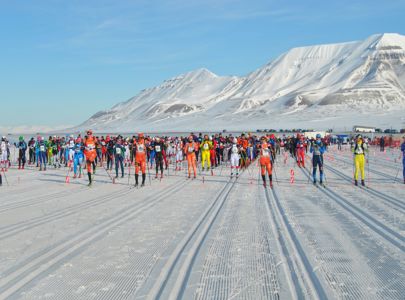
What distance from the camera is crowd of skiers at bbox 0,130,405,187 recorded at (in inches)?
672

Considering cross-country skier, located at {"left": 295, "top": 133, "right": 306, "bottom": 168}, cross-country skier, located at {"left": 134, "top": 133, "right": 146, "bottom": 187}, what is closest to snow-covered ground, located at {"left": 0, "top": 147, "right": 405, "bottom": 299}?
cross-country skier, located at {"left": 134, "top": 133, "right": 146, "bottom": 187}

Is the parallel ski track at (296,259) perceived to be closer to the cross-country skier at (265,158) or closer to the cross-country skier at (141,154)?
the cross-country skier at (265,158)

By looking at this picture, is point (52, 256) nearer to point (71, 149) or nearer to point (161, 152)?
point (161, 152)

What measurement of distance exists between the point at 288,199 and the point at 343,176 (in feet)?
27.2

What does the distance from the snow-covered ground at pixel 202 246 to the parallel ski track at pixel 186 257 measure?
0.02 m

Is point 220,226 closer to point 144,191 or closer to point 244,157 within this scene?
point 144,191

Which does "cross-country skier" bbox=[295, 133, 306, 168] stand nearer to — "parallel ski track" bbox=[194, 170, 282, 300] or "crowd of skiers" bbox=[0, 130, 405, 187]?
"crowd of skiers" bbox=[0, 130, 405, 187]

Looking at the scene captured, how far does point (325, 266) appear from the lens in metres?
6.44

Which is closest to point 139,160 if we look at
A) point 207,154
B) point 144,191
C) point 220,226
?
point 144,191

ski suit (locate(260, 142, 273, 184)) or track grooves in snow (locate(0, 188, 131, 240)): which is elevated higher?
ski suit (locate(260, 142, 273, 184))

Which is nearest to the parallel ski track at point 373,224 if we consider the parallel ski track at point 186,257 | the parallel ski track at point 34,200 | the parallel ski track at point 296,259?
the parallel ski track at point 296,259

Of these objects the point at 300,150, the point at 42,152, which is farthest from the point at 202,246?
the point at 300,150

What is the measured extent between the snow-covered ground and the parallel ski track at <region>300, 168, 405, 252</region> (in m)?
0.02

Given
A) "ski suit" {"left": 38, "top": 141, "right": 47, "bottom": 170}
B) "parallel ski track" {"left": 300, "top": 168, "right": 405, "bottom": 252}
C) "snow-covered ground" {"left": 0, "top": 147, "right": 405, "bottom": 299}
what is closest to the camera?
"snow-covered ground" {"left": 0, "top": 147, "right": 405, "bottom": 299}
